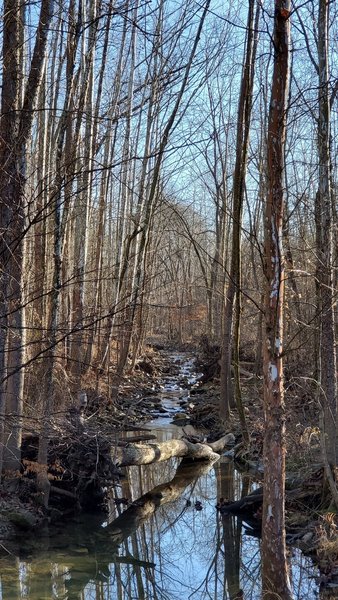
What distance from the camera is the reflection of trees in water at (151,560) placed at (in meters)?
6.57

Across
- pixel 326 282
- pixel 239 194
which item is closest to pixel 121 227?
pixel 239 194

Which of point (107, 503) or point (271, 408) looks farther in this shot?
point (107, 503)

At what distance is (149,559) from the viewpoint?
757 centimetres

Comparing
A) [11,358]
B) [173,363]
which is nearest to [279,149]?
[11,358]

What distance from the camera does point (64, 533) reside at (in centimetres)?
808

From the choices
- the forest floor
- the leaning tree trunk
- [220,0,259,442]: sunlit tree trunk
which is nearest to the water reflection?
the forest floor

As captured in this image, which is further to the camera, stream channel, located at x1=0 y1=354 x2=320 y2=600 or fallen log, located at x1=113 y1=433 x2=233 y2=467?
fallen log, located at x1=113 y1=433 x2=233 y2=467

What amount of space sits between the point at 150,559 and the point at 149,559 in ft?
0.04

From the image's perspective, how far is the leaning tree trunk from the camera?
15.8 feet

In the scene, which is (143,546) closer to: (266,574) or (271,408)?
(266,574)

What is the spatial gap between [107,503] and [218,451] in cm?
366

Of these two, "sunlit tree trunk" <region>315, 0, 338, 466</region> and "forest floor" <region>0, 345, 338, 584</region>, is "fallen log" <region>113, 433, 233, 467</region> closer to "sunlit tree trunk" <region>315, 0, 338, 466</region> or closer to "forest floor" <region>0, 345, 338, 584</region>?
"forest floor" <region>0, 345, 338, 584</region>

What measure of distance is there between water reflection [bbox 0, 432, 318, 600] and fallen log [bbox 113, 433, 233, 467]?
661 mm

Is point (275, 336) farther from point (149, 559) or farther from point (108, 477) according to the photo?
point (108, 477)
